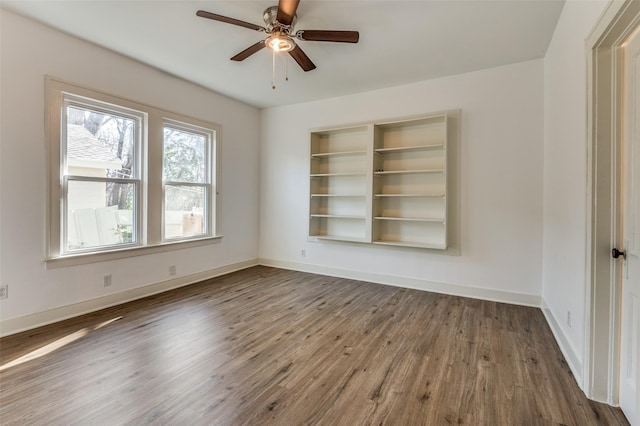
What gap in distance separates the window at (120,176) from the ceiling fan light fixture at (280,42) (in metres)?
2.02

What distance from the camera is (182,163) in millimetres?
4199

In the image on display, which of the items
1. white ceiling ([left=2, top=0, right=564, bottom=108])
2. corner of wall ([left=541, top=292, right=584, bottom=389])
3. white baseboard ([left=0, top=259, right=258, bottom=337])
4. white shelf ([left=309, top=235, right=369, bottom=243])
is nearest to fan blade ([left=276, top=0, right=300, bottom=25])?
white ceiling ([left=2, top=0, right=564, bottom=108])

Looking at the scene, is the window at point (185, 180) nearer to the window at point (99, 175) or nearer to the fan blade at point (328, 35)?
the window at point (99, 175)

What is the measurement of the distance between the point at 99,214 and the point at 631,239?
452 cm

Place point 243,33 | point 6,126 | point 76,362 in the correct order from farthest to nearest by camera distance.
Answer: point 243,33
point 6,126
point 76,362

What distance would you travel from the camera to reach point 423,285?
13.1 feet

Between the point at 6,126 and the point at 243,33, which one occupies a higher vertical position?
the point at 243,33

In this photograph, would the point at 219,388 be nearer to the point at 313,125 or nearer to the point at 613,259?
the point at 613,259

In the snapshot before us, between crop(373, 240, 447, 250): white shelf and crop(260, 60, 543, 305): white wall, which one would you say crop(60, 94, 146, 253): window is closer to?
crop(260, 60, 543, 305): white wall

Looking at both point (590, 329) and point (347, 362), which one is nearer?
point (590, 329)

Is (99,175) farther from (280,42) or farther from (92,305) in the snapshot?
(280,42)

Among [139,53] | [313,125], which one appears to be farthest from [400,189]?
[139,53]

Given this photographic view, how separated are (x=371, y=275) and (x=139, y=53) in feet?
13.5

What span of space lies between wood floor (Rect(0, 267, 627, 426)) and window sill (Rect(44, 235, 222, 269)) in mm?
573
